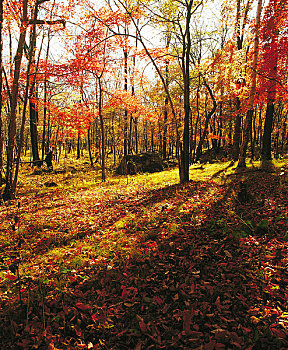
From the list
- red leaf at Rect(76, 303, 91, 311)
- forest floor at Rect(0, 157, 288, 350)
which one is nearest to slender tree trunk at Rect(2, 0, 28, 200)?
forest floor at Rect(0, 157, 288, 350)

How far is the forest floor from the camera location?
230cm

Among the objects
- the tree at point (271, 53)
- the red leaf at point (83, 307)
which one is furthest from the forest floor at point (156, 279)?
the tree at point (271, 53)

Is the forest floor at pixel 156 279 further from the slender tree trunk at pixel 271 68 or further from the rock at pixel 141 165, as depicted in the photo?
the rock at pixel 141 165

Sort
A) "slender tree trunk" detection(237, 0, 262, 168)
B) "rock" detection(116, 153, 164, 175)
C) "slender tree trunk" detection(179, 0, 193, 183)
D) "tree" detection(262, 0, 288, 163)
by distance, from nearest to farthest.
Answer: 1. "slender tree trunk" detection(237, 0, 262, 168)
2. "slender tree trunk" detection(179, 0, 193, 183)
3. "tree" detection(262, 0, 288, 163)
4. "rock" detection(116, 153, 164, 175)

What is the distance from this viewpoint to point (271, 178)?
7.01 metres

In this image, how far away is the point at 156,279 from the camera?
127 inches

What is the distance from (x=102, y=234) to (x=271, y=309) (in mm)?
3667

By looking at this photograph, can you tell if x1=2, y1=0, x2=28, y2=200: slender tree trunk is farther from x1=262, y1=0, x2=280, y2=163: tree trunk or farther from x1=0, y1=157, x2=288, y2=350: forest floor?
x1=262, y1=0, x2=280, y2=163: tree trunk

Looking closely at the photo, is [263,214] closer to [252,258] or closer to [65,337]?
[252,258]

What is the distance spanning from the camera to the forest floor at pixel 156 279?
2.30 m

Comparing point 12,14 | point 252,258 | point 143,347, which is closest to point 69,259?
point 143,347

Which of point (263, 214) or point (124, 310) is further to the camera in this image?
point (263, 214)

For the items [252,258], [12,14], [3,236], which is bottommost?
[3,236]

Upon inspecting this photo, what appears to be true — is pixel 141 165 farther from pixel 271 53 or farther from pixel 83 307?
pixel 83 307
